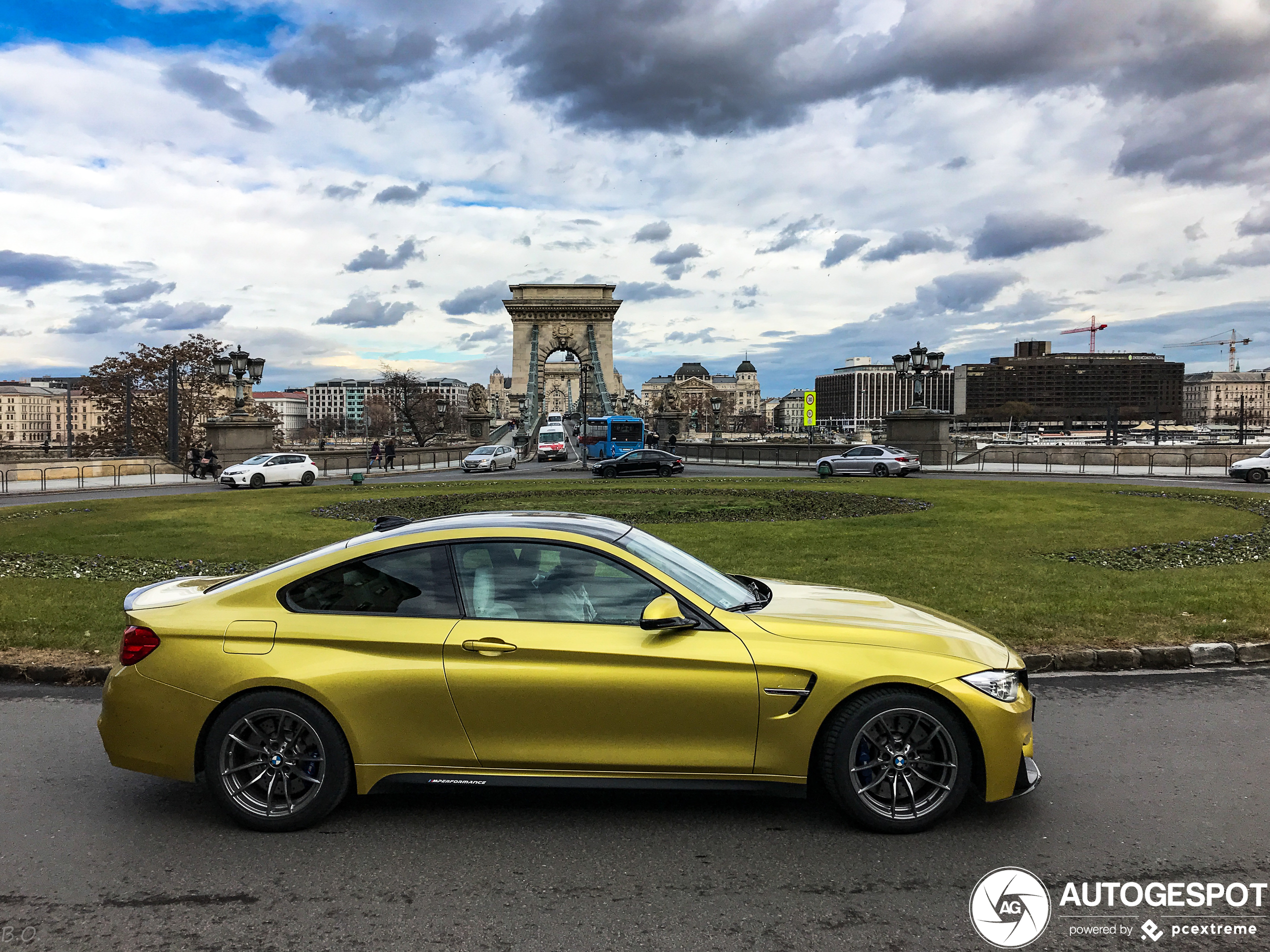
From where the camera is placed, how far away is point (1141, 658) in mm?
6906

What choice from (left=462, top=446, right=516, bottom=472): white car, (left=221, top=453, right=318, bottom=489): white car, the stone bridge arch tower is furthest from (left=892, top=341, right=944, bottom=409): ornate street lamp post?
the stone bridge arch tower

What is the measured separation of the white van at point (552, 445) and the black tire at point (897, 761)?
5468 cm

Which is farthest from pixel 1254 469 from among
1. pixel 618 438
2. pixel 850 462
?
pixel 618 438

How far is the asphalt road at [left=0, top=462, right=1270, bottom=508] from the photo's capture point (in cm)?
2791

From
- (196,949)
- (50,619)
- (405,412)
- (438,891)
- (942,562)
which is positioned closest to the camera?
(196,949)

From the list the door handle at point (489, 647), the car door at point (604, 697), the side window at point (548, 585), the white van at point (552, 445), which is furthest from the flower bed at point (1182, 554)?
the white van at point (552, 445)

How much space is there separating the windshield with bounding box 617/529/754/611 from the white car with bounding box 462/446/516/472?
39.8m

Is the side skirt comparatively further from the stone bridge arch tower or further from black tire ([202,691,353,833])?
the stone bridge arch tower

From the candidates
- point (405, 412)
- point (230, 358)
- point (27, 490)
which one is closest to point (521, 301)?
point (405, 412)

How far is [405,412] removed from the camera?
2955 inches

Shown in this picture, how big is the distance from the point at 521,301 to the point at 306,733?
8719cm

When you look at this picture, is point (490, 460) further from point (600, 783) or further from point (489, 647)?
point (600, 783)

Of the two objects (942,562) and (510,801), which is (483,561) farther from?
(942,562)

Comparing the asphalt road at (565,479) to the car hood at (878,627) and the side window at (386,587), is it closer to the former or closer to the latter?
the side window at (386,587)
